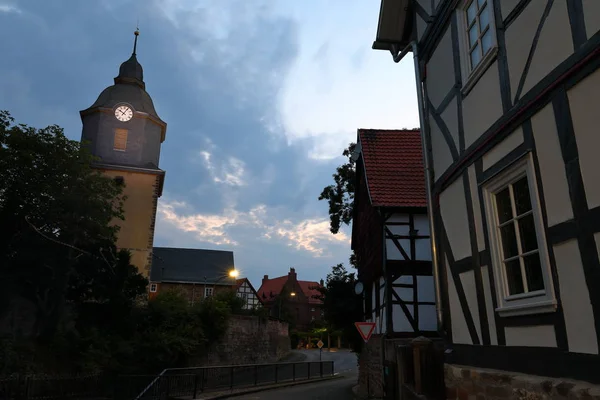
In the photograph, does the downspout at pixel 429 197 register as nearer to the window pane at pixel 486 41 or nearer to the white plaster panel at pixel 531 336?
the white plaster panel at pixel 531 336

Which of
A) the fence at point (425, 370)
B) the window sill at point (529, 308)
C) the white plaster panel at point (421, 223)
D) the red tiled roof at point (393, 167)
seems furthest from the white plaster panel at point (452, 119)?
the white plaster panel at point (421, 223)

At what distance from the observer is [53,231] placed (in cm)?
2195

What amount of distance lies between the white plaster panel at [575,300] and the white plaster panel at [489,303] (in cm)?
128

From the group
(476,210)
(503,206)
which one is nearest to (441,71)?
(476,210)

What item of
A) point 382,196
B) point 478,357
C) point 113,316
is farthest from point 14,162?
point 478,357

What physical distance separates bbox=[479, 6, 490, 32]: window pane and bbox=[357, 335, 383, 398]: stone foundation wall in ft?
32.0

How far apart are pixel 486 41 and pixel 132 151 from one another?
33614 millimetres

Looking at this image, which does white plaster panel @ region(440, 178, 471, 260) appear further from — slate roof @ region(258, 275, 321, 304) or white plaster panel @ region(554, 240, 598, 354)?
slate roof @ region(258, 275, 321, 304)

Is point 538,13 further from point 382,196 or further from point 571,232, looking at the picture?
point 382,196

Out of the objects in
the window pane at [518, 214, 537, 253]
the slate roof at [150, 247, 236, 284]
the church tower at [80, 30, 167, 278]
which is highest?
the church tower at [80, 30, 167, 278]

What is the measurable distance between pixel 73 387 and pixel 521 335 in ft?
49.2

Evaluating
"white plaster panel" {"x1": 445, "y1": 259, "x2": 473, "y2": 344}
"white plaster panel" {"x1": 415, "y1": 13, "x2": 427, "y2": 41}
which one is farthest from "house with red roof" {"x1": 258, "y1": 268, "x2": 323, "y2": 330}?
"white plaster panel" {"x1": 445, "y1": 259, "x2": 473, "y2": 344}

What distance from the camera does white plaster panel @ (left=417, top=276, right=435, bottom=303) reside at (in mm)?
12997

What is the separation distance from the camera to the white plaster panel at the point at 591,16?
380 centimetres
